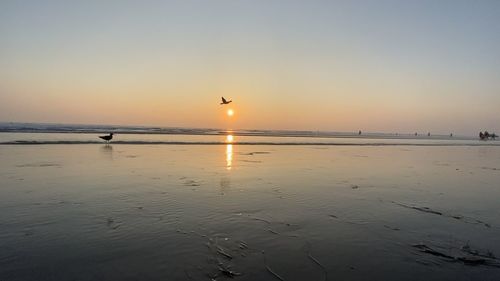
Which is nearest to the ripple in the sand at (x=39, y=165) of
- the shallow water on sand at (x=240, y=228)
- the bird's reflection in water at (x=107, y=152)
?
the shallow water on sand at (x=240, y=228)

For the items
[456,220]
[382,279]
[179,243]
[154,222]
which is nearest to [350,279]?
[382,279]

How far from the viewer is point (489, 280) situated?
5.32m

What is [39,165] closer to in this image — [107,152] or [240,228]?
[107,152]

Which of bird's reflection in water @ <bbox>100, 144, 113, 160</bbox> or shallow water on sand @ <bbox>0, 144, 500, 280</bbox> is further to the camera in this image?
bird's reflection in water @ <bbox>100, 144, 113, 160</bbox>

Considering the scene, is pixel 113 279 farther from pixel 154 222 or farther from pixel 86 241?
pixel 154 222

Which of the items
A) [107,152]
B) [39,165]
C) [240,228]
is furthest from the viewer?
[107,152]

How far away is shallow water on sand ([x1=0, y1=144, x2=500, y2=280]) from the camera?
17.9 ft

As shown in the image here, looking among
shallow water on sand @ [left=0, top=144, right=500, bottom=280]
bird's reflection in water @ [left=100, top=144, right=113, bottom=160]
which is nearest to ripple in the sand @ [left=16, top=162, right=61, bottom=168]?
shallow water on sand @ [left=0, top=144, right=500, bottom=280]

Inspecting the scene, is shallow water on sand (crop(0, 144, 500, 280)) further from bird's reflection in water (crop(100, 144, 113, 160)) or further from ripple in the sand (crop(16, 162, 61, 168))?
bird's reflection in water (crop(100, 144, 113, 160))

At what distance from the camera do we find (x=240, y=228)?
7.46 meters

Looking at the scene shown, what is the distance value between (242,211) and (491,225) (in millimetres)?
5869

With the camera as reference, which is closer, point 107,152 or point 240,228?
point 240,228

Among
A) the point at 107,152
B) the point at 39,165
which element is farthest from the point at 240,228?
the point at 107,152

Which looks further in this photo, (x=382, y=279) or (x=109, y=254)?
(x=109, y=254)
